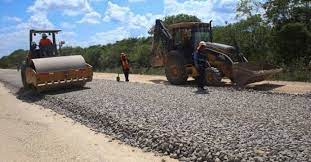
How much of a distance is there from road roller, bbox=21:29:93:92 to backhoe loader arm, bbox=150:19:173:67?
3.75 metres

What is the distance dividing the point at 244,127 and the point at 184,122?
170 cm

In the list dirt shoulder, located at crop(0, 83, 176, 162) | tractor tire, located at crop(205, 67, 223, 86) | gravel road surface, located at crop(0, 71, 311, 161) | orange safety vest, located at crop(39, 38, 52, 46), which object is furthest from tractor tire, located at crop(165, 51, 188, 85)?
dirt shoulder, located at crop(0, 83, 176, 162)

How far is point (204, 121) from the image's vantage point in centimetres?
1145

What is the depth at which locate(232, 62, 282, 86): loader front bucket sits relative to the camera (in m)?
18.3

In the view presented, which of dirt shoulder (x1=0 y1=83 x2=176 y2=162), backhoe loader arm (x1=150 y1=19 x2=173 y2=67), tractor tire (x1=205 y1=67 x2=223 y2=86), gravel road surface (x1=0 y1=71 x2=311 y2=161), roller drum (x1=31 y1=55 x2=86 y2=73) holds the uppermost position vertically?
backhoe loader arm (x1=150 y1=19 x2=173 y2=67)

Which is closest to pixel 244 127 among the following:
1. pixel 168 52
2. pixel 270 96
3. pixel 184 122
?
pixel 184 122

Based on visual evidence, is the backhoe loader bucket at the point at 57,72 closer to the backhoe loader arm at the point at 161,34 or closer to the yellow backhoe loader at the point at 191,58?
the yellow backhoe loader at the point at 191,58

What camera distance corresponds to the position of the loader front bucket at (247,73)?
1834cm

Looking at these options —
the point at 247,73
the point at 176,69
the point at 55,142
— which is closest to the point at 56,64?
the point at 176,69

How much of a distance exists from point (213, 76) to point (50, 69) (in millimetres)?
6567

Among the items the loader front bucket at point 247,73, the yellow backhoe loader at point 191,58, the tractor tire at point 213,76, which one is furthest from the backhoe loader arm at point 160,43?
the loader front bucket at point 247,73

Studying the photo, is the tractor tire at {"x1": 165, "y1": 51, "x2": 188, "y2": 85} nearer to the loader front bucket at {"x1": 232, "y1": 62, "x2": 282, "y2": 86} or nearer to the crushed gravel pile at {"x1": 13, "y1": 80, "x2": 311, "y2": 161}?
the crushed gravel pile at {"x1": 13, "y1": 80, "x2": 311, "y2": 161}

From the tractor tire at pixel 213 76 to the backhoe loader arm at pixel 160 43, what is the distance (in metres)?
3.69

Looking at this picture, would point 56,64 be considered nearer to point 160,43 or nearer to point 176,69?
point 176,69
